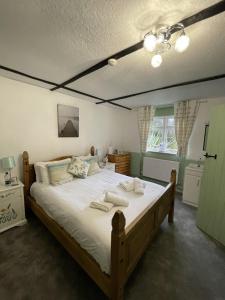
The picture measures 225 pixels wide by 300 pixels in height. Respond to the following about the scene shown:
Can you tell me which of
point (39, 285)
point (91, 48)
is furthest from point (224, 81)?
point (39, 285)

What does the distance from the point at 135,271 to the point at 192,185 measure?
86.3 inches

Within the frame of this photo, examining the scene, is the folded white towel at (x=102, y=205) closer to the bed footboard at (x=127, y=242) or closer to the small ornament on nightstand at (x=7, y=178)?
the bed footboard at (x=127, y=242)

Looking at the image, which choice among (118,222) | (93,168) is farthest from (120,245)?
(93,168)

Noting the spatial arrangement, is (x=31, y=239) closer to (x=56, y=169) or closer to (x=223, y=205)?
(x=56, y=169)

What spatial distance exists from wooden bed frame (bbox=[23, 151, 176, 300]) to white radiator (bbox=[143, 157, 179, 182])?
177 centimetres

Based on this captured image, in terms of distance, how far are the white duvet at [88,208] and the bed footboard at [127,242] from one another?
97mm

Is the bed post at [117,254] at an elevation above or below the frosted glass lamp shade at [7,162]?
below

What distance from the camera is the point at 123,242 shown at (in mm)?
1144

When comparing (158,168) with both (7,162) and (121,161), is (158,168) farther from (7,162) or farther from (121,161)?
(7,162)

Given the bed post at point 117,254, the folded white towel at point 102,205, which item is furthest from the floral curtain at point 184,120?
the bed post at point 117,254

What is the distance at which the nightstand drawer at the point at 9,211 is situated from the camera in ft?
6.89

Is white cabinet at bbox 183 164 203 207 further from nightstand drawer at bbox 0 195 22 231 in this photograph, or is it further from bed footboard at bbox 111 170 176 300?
nightstand drawer at bbox 0 195 22 231

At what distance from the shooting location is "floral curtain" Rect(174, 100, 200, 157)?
3.36 metres

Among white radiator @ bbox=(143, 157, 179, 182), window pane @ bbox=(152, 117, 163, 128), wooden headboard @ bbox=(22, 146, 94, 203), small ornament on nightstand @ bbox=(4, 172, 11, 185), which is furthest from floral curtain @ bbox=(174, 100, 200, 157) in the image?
small ornament on nightstand @ bbox=(4, 172, 11, 185)
